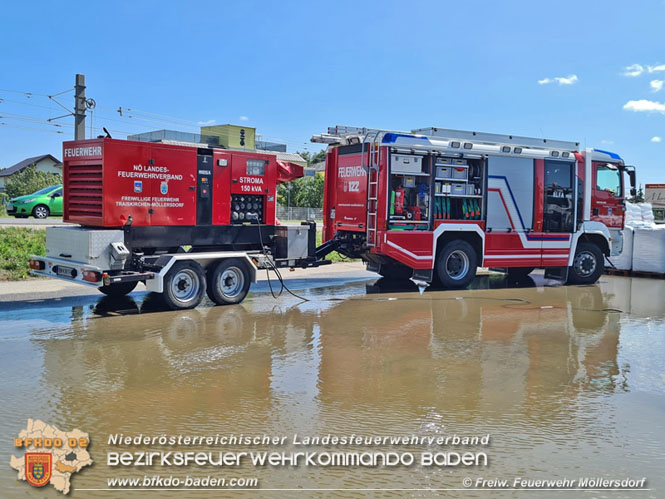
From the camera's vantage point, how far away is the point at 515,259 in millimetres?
14883

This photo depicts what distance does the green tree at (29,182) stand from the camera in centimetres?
5241

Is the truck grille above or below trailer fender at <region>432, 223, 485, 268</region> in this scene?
above

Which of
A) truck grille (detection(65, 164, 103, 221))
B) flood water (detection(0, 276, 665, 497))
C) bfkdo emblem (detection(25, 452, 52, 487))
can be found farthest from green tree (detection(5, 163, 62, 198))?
bfkdo emblem (detection(25, 452, 52, 487))

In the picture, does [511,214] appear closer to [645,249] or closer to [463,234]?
[463,234]

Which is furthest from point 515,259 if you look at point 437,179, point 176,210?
point 176,210

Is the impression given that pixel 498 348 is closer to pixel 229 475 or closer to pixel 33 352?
pixel 229 475

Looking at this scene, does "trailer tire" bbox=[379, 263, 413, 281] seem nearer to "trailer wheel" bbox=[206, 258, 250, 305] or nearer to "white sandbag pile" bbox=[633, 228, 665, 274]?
"trailer wheel" bbox=[206, 258, 250, 305]

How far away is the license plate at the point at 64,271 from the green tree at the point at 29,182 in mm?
44843

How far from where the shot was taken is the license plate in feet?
33.7

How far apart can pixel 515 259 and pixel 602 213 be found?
3.16m

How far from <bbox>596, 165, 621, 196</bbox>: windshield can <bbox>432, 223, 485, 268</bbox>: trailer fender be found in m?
3.94

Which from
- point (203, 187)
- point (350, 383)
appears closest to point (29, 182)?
point (203, 187)

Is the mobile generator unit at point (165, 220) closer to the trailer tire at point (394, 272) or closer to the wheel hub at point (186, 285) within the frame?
the wheel hub at point (186, 285)

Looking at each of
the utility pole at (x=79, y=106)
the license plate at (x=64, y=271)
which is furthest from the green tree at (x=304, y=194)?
the license plate at (x=64, y=271)
